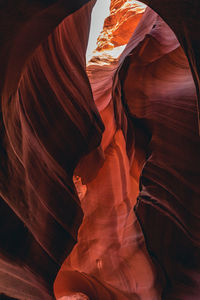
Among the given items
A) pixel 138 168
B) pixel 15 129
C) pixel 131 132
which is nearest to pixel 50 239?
pixel 15 129

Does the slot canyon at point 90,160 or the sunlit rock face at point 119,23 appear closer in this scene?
the slot canyon at point 90,160

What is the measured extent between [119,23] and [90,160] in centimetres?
394

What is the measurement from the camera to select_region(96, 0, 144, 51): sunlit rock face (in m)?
5.30

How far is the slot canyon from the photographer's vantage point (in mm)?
1416

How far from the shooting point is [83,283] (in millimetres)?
3238

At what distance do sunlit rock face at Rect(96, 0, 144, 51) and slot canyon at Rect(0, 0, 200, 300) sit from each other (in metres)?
2.39

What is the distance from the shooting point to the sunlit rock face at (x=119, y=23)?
530cm

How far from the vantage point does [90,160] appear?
305cm

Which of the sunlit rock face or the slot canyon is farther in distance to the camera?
the sunlit rock face

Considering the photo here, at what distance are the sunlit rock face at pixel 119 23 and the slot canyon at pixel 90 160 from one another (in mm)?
2392

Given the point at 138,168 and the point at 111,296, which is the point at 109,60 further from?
the point at 111,296

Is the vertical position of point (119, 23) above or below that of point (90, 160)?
above

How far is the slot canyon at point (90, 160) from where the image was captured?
4.65ft

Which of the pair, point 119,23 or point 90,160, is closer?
point 90,160
